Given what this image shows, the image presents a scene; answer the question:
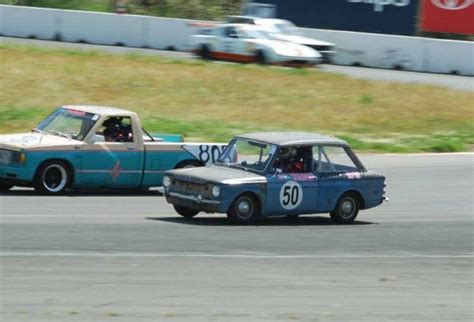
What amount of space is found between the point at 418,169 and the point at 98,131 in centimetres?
723

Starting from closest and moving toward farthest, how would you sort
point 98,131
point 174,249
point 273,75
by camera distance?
1. point 174,249
2. point 98,131
3. point 273,75

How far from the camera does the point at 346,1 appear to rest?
4088 centimetres

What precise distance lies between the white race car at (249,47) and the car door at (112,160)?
60.4 ft

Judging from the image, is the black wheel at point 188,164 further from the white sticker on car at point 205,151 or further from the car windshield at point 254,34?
the car windshield at point 254,34

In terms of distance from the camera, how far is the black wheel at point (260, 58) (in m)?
34.9

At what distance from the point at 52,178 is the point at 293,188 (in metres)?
3.84

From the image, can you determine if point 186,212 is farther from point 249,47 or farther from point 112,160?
point 249,47

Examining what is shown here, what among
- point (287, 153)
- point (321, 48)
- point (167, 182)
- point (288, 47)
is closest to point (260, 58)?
point (288, 47)

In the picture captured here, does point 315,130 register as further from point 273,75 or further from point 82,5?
point 82,5

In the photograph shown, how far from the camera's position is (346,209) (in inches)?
583

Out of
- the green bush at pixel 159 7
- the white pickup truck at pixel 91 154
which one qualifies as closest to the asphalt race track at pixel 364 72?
the green bush at pixel 159 7

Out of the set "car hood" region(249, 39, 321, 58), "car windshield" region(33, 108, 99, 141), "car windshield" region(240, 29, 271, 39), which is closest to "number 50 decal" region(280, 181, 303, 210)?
"car windshield" region(33, 108, 99, 141)

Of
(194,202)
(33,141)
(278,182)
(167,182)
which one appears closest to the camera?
(194,202)

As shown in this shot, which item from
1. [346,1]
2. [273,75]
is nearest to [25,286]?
[273,75]
